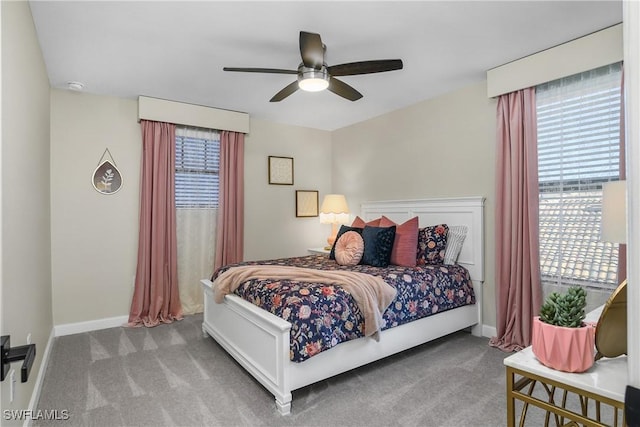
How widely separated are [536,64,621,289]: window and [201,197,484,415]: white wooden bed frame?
2.08 feet

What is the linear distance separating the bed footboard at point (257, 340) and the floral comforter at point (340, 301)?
72mm

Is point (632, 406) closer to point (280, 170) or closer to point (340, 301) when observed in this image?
point (340, 301)

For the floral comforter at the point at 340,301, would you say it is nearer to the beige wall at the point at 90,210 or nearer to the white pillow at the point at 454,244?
the white pillow at the point at 454,244

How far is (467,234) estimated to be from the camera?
139 inches

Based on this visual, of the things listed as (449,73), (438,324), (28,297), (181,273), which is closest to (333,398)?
(438,324)

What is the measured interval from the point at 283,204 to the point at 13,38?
352 cm

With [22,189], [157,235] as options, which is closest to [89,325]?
[157,235]

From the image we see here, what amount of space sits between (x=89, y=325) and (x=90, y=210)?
1.24 metres

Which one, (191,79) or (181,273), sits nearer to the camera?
(191,79)

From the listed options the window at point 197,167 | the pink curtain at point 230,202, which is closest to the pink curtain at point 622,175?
the pink curtain at point 230,202

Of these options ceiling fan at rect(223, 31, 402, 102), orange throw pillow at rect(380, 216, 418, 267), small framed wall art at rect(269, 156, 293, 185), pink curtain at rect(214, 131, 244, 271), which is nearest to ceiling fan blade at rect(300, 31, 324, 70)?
ceiling fan at rect(223, 31, 402, 102)

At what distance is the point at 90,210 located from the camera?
3.68 m

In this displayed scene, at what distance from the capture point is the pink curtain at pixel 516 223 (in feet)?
9.75

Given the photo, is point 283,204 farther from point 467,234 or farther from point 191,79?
point 467,234
